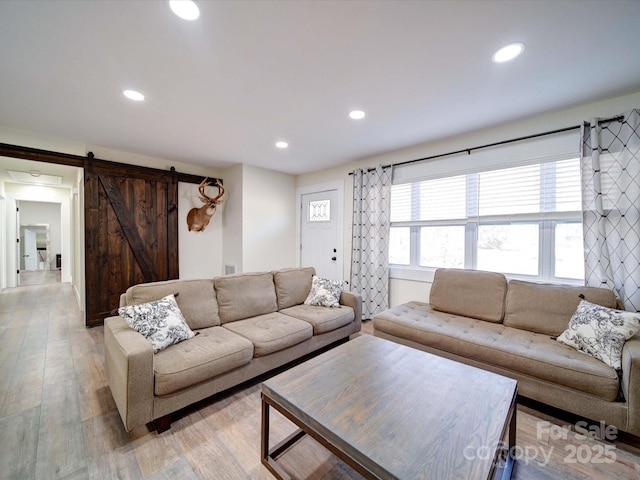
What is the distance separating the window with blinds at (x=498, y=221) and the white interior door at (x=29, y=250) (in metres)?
12.0

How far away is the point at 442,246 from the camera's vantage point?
336 centimetres

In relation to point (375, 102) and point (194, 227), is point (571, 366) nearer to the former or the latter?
point (375, 102)

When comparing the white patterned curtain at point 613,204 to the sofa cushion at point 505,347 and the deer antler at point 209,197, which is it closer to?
the sofa cushion at point 505,347

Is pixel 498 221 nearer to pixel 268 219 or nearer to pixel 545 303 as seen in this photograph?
pixel 545 303

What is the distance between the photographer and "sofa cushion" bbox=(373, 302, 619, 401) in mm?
1672

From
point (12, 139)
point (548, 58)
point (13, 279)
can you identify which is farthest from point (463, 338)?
point (13, 279)

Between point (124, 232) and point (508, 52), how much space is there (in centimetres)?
472

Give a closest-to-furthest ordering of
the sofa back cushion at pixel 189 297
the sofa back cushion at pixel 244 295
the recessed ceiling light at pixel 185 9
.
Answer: the recessed ceiling light at pixel 185 9 → the sofa back cushion at pixel 189 297 → the sofa back cushion at pixel 244 295

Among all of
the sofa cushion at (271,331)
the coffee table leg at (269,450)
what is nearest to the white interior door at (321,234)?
the sofa cushion at (271,331)

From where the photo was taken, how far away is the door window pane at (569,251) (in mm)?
2469

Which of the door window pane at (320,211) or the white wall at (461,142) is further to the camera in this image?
the door window pane at (320,211)

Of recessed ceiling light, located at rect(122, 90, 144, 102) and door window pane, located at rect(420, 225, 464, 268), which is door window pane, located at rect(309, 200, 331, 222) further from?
recessed ceiling light, located at rect(122, 90, 144, 102)

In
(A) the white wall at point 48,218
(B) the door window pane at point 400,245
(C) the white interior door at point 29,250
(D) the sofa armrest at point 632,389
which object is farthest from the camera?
(C) the white interior door at point 29,250

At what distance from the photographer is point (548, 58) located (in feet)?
5.79
